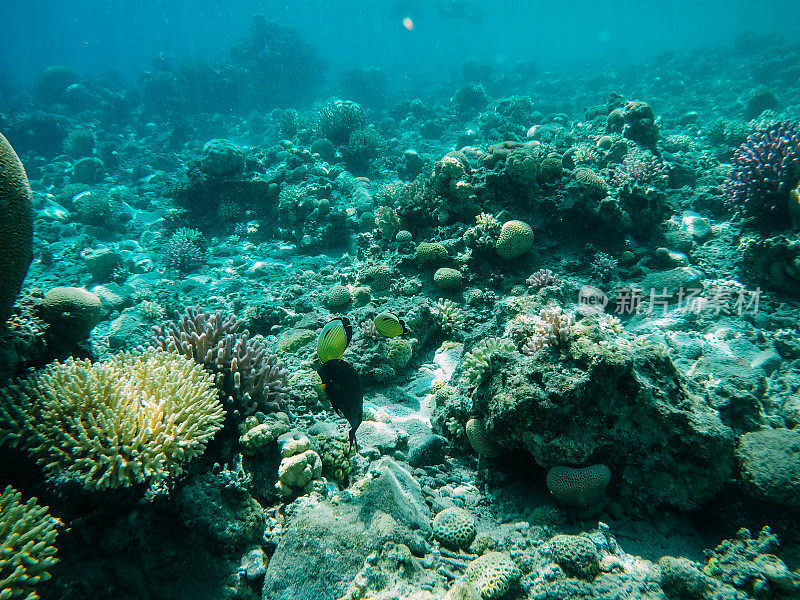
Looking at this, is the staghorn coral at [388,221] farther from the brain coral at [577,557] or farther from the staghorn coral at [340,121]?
the staghorn coral at [340,121]

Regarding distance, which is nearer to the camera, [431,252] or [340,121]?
[431,252]

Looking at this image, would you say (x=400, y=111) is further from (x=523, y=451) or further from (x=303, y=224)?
(x=523, y=451)

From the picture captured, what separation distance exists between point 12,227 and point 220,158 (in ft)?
32.8

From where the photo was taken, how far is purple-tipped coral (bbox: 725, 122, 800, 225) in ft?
21.4

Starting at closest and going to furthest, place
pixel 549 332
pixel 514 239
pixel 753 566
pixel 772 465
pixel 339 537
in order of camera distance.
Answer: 1. pixel 753 566
2. pixel 339 537
3. pixel 772 465
4. pixel 549 332
5. pixel 514 239

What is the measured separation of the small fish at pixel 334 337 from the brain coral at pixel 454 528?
1776 millimetres

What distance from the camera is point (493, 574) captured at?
262 centimetres

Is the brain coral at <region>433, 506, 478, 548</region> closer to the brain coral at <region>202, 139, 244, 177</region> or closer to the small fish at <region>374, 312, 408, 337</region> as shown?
the small fish at <region>374, 312, 408, 337</region>

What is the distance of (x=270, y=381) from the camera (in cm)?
416

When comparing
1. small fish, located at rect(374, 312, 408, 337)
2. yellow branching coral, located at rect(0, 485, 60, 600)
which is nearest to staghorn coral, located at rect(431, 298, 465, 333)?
small fish, located at rect(374, 312, 408, 337)

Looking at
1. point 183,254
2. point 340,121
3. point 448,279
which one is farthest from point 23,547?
point 340,121

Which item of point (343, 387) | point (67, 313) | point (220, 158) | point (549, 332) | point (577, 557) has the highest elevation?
point (220, 158)

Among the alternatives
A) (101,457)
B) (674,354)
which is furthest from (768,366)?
(101,457)

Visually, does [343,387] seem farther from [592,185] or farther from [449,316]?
[592,185]
